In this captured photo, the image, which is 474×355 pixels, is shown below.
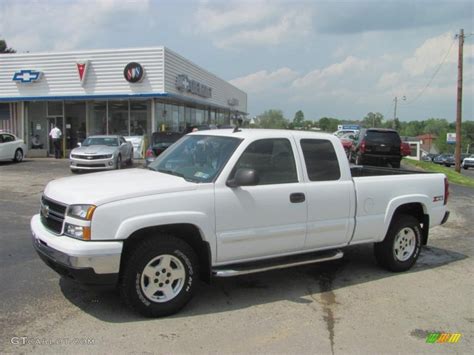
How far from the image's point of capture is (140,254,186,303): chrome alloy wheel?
15.2ft

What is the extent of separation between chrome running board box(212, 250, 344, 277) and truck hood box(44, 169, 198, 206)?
0.91m

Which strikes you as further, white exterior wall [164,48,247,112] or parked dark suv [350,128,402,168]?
white exterior wall [164,48,247,112]

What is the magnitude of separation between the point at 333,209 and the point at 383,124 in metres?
126

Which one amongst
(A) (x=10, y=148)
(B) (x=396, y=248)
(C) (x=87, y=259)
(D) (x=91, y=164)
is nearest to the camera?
(C) (x=87, y=259)

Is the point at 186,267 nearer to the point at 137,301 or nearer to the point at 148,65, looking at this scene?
the point at 137,301

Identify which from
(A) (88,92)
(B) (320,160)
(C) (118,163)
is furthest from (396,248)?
(A) (88,92)

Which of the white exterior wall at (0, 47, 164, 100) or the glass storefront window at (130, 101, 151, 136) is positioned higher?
the white exterior wall at (0, 47, 164, 100)

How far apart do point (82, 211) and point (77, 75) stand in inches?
931

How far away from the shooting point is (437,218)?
22.2ft

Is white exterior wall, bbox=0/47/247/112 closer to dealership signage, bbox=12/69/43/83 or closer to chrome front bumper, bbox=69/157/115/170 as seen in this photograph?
dealership signage, bbox=12/69/43/83

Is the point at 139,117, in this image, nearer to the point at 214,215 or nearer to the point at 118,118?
the point at 118,118

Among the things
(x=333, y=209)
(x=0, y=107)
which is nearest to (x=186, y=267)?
(x=333, y=209)

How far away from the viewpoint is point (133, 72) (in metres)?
25.4

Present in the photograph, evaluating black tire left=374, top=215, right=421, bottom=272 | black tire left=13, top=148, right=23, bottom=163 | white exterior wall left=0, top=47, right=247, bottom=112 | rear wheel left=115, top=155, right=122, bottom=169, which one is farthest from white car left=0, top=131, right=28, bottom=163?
black tire left=374, top=215, right=421, bottom=272
